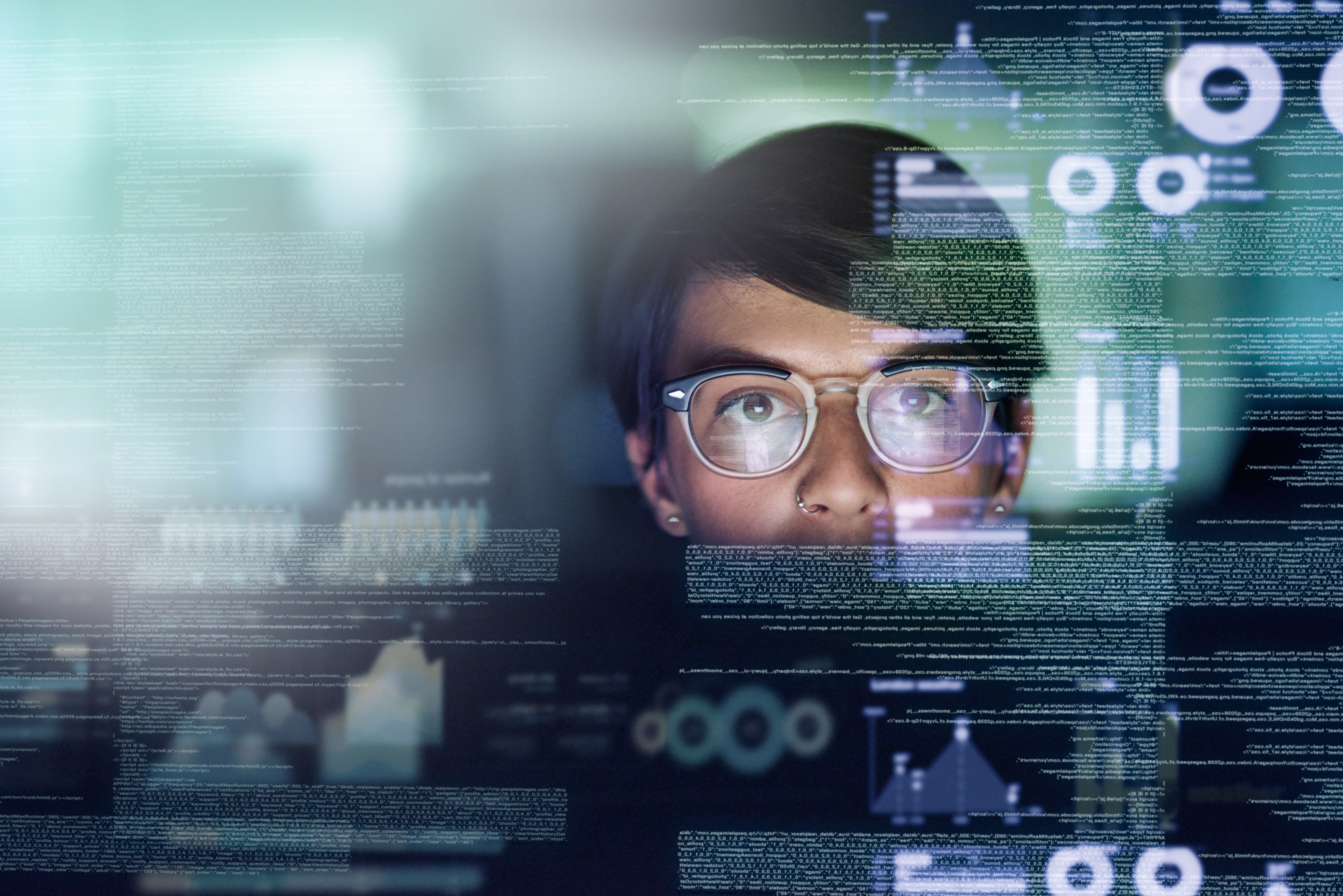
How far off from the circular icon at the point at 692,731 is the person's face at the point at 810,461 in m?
0.35

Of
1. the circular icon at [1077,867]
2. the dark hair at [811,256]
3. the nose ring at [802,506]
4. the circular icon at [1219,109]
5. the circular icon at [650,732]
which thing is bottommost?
the circular icon at [1077,867]

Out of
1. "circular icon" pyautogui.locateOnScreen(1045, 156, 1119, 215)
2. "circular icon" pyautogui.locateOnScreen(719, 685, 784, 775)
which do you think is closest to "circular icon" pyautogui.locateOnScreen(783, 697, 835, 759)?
"circular icon" pyautogui.locateOnScreen(719, 685, 784, 775)

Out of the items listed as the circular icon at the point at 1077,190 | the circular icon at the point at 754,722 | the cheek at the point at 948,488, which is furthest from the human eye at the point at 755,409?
the circular icon at the point at 1077,190

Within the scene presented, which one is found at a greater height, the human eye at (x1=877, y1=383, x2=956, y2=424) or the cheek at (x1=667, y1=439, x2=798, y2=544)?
the human eye at (x1=877, y1=383, x2=956, y2=424)

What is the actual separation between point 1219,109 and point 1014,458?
2.75 feet

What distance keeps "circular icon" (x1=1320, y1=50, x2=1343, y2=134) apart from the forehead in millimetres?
937

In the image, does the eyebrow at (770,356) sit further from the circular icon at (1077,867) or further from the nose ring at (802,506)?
the circular icon at (1077,867)

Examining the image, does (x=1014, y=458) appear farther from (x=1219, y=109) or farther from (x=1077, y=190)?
(x=1219, y=109)

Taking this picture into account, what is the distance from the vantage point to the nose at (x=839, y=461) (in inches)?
62.1

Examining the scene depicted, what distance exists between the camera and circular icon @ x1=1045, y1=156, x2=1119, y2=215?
163 cm

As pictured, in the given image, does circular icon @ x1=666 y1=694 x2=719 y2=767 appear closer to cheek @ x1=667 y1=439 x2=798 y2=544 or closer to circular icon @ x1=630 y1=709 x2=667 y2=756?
circular icon @ x1=630 y1=709 x2=667 y2=756

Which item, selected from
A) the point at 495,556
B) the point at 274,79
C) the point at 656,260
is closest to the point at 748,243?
the point at 656,260

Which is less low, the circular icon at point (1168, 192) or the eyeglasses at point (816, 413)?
the circular icon at point (1168, 192)

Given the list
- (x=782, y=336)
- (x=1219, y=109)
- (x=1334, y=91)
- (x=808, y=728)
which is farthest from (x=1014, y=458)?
(x=1334, y=91)
